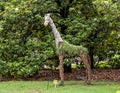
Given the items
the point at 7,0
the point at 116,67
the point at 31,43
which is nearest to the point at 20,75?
the point at 31,43

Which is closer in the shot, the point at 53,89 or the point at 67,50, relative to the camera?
A: the point at 53,89

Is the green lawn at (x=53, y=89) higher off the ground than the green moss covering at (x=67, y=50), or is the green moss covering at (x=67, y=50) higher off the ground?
the green moss covering at (x=67, y=50)

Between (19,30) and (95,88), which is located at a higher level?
(19,30)

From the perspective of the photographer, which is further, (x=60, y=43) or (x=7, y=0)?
(x=7, y=0)

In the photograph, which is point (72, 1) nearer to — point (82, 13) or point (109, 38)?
point (82, 13)

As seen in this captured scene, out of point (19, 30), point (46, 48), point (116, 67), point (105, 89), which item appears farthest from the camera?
point (116, 67)

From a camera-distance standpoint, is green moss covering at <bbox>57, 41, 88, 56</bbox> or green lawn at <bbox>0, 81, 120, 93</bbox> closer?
green lawn at <bbox>0, 81, 120, 93</bbox>

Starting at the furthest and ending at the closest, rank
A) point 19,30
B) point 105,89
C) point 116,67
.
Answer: point 116,67
point 19,30
point 105,89

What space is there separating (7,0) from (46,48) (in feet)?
10.2

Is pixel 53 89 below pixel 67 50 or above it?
below

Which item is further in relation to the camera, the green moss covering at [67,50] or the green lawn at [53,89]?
the green moss covering at [67,50]

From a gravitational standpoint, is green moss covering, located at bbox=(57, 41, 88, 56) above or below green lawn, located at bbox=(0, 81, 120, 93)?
above

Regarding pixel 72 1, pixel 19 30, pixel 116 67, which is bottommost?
pixel 116 67

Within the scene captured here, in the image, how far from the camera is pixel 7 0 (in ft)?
41.4
